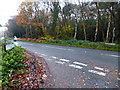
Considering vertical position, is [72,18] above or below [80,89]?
above

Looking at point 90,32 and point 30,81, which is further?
point 90,32

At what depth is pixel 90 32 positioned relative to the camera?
20.7 meters

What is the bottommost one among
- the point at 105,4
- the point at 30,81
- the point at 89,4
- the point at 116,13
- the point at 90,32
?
the point at 30,81

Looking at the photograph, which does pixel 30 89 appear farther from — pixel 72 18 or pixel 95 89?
pixel 72 18

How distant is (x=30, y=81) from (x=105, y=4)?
16114 mm

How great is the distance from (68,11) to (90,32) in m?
7.06

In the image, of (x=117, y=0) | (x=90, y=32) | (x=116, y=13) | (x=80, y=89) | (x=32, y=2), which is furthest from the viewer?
(x=90, y=32)

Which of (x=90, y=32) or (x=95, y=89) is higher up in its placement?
(x=90, y=32)

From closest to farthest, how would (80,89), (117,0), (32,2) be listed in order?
1. (80,89)
2. (117,0)
3. (32,2)

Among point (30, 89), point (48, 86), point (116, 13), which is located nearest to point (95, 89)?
point (48, 86)

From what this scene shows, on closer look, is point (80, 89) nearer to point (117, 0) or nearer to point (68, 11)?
point (117, 0)

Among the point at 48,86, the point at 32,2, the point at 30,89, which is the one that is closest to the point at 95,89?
the point at 48,86

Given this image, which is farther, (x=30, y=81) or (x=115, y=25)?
(x=115, y=25)

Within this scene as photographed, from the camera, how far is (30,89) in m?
2.21
